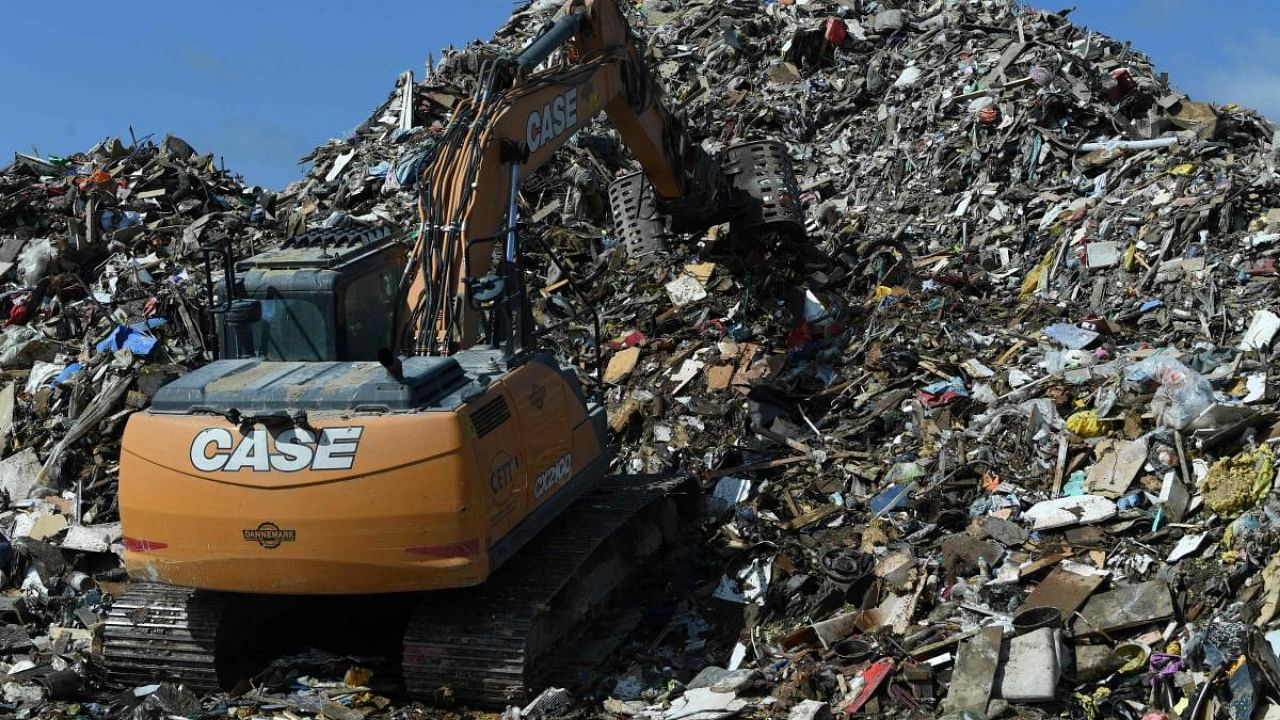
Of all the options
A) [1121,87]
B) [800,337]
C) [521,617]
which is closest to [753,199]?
[800,337]

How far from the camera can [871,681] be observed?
701 cm

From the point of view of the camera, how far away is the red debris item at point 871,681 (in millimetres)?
6930

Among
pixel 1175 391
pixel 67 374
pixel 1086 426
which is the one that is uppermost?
pixel 67 374

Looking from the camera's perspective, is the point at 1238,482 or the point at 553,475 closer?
the point at 1238,482

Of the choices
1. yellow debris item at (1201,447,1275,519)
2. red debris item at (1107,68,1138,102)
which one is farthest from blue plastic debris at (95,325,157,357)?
red debris item at (1107,68,1138,102)

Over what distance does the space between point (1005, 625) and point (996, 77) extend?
420 inches

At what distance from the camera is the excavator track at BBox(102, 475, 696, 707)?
7203 mm

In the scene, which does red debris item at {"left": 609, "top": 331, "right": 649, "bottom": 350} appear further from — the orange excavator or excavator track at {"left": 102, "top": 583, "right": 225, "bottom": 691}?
excavator track at {"left": 102, "top": 583, "right": 225, "bottom": 691}

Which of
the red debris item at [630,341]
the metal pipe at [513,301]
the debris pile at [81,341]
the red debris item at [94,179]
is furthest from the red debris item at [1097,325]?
the red debris item at [94,179]

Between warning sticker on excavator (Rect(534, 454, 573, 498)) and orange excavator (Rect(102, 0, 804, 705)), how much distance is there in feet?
0.05

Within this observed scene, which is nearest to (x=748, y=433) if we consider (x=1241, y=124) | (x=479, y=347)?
(x=479, y=347)

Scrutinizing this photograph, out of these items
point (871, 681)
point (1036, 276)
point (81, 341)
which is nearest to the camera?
point (871, 681)

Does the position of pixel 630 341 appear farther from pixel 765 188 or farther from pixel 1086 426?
pixel 1086 426

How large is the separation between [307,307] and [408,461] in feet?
5.03
